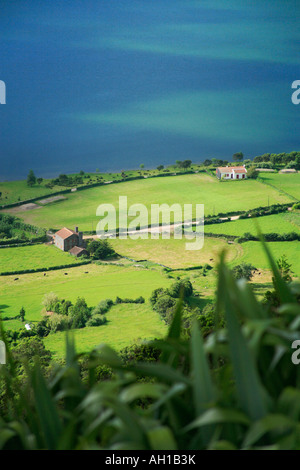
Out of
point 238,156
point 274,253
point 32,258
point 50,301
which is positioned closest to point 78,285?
point 50,301

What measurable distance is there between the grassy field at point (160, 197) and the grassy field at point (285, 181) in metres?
1.18

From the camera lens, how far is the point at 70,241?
4588 cm

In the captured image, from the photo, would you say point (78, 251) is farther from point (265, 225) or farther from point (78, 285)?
point (265, 225)

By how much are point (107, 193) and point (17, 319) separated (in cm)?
2607

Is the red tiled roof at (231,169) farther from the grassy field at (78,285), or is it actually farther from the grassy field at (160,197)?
the grassy field at (78,285)

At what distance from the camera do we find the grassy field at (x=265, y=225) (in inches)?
1806

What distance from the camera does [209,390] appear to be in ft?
2.92

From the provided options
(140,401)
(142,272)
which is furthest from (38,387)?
(142,272)

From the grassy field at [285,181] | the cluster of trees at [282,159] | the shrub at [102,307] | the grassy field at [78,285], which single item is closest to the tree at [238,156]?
the cluster of trees at [282,159]

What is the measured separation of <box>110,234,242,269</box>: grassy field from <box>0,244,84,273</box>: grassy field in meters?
5.08

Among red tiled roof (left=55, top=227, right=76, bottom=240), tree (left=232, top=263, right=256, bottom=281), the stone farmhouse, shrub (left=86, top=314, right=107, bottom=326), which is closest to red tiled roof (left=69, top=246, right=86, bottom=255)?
the stone farmhouse

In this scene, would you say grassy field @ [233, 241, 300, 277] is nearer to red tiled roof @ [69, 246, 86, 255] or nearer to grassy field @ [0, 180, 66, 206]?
red tiled roof @ [69, 246, 86, 255]

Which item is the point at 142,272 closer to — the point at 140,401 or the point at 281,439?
the point at 140,401

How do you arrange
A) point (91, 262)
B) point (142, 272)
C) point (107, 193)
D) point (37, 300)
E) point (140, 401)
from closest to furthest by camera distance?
point (140, 401) < point (37, 300) < point (142, 272) < point (91, 262) < point (107, 193)
